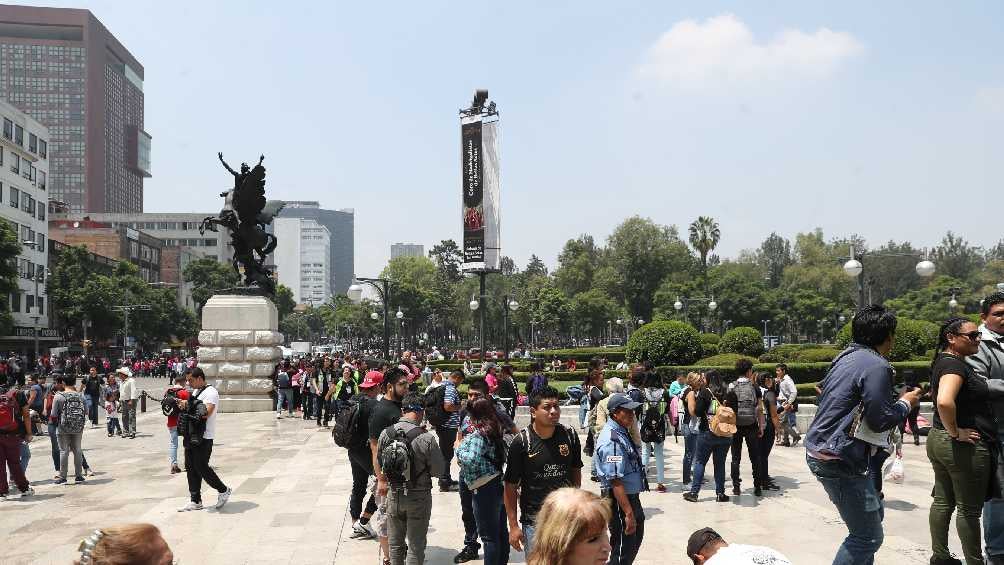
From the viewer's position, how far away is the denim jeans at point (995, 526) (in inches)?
202

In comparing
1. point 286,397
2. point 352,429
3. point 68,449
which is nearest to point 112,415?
point 286,397

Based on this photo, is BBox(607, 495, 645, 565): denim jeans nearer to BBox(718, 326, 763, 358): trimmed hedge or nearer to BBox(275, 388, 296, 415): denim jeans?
BBox(275, 388, 296, 415): denim jeans

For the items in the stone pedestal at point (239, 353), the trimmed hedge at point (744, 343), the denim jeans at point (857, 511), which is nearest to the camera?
the denim jeans at point (857, 511)

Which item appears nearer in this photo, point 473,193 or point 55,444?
point 55,444

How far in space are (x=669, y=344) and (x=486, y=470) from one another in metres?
26.1

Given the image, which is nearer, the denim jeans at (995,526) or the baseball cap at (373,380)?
the denim jeans at (995,526)

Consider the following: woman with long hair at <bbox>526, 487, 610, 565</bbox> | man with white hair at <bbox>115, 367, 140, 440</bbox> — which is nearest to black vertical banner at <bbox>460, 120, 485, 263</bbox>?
man with white hair at <bbox>115, 367, 140, 440</bbox>

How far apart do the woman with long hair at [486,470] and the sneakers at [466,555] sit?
1.03 metres

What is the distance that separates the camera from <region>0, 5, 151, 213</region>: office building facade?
13538cm

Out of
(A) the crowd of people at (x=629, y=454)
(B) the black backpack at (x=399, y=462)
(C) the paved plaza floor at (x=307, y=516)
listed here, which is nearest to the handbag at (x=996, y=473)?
(A) the crowd of people at (x=629, y=454)

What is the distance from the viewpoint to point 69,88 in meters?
138

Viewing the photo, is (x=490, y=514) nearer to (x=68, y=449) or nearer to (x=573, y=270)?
(x=68, y=449)

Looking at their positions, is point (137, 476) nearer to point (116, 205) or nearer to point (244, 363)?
point (244, 363)

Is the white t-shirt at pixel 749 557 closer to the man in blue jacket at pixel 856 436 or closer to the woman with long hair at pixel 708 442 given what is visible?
the man in blue jacket at pixel 856 436
